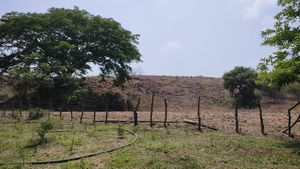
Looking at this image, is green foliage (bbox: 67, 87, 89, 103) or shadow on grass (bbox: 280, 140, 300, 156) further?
green foliage (bbox: 67, 87, 89, 103)

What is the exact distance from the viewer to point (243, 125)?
20.2 metres

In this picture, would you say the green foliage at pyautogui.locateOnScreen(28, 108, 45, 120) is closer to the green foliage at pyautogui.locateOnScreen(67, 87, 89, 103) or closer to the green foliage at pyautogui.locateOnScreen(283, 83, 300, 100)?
the green foliage at pyautogui.locateOnScreen(67, 87, 89, 103)

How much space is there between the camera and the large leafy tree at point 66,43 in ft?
105

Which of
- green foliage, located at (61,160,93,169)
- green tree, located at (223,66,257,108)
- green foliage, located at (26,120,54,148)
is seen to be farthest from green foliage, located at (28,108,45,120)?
green tree, located at (223,66,257,108)

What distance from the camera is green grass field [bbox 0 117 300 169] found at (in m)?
11.0

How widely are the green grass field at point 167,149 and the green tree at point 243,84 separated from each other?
21300mm

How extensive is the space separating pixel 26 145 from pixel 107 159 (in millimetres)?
4418

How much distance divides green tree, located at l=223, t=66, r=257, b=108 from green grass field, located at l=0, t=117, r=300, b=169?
21.3 m

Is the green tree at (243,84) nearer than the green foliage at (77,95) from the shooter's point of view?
No

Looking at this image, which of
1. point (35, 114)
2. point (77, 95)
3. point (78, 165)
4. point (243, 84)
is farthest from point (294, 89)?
point (78, 165)

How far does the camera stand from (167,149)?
506 inches

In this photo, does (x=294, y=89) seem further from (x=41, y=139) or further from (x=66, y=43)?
(x=41, y=139)

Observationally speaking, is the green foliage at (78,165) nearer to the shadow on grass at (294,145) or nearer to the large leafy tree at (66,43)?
the shadow on grass at (294,145)

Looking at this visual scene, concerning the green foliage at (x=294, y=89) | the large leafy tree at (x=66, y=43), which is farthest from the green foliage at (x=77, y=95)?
the green foliage at (x=294, y=89)
